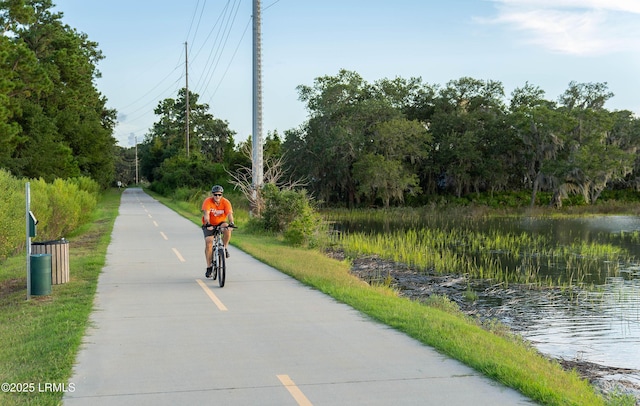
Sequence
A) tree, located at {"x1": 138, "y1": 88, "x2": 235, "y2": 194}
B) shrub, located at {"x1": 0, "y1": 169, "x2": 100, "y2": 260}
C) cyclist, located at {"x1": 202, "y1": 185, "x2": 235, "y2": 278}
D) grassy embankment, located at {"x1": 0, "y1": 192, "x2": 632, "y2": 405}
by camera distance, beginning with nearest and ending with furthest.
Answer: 1. grassy embankment, located at {"x1": 0, "y1": 192, "x2": 632, "y2": 405}
2. cyclist, located at {"x1": 202, "y1": 185, "x2": 235, "y2": 278}
3. shrub, located at {"x1": 0, "y1": 169, "x2": 100, "y2": 260}
4. tree, located at {"x1": 138, "y1": 88, "x2": 235, "y2": 194}

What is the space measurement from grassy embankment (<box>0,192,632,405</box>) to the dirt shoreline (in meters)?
0.79

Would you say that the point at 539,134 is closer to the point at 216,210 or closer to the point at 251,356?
the point at 216,210

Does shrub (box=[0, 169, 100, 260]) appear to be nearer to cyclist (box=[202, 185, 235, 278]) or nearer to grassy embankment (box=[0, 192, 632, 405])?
grassy embankment (box=[0, 192, 632, 405])

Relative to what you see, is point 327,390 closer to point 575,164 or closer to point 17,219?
point 17,219

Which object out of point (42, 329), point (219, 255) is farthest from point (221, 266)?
point (42, 329)

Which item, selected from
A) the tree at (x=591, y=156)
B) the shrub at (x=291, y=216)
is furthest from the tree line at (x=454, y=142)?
the shrub at (x=291, y=216)

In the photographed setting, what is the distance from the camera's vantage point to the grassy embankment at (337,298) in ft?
22.7

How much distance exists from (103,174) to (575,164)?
1776 inches

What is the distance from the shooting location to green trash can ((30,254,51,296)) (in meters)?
12.6

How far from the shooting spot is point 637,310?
15000mm

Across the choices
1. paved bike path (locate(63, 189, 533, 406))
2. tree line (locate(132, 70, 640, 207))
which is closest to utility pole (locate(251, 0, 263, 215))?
paved bike path (locate(63, 189, 533, 406))

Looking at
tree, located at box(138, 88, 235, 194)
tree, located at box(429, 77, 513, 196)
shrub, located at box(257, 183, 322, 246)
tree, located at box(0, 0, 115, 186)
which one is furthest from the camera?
tree, located at box(138, 88, 235, 194)

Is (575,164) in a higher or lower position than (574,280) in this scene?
higher

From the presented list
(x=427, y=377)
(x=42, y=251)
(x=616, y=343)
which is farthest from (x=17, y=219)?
(x=616, y=343)
